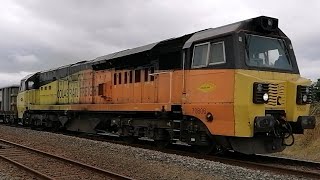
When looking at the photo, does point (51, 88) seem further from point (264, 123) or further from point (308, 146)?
point (264, 123)

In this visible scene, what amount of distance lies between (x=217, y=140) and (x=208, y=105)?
3.36 feet

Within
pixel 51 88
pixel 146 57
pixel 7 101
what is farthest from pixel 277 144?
pixel 7 101

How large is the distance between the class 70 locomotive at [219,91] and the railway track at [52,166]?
3447mm

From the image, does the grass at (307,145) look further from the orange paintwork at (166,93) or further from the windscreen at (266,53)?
the windscreen at (266,53)

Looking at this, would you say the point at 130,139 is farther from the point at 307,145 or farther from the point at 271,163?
the point at 307,145

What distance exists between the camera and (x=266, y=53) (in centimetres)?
1121

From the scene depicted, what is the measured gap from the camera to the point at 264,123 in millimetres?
10055

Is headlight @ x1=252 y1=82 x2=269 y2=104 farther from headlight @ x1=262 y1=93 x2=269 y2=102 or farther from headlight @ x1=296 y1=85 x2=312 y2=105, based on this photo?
headlight @ x1=296 y1=85 x2=312 y2=105

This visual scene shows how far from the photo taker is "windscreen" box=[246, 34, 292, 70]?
10.8m

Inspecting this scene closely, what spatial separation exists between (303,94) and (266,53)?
149 cm

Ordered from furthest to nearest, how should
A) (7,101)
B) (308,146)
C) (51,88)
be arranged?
1. (7,101)
2. (51,88)
3. (308,146)

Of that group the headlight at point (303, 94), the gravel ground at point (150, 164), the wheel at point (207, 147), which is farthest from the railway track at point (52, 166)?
the headlight at point (303, 94)

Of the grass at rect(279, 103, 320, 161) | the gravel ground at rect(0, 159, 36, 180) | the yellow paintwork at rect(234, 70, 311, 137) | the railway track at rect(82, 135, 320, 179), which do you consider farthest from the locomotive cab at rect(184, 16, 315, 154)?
the grass at rect(279, 103, 320, 161)

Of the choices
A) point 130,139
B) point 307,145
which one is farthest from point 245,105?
point 307,145
